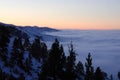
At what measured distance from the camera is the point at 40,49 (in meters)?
106

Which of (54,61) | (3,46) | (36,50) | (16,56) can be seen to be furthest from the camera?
(36,50)

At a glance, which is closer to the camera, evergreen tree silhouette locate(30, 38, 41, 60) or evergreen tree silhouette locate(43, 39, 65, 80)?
evergreen tree silhouette locate(43, 39, 65, 80)

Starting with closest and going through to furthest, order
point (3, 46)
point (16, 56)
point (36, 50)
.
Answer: point (16, 56)
point (3, 46)
point (36, 50)

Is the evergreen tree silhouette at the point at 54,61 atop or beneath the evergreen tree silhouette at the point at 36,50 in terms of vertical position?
atop

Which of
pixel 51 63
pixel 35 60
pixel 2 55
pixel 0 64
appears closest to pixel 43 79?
pixel 51 63

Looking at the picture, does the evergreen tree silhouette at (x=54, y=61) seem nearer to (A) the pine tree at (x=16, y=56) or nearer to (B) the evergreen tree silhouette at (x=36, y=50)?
(A) the pine tree at (x=16, y=56)

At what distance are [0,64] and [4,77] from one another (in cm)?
1204

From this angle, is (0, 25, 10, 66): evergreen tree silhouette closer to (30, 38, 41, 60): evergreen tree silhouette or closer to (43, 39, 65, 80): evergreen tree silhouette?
(30, 38, 41, 60): evergreen tree silhouette

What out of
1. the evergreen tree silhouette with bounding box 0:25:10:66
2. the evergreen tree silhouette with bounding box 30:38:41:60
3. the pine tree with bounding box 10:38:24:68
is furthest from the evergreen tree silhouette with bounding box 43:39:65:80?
the evergreen tree silhouette with bounding box 30:38:41:60

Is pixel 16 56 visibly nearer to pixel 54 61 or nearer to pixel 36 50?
pixel 36 50

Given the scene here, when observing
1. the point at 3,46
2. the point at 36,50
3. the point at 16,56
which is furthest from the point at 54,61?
the point at 36,50

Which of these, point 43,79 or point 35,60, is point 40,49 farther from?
point 43,79

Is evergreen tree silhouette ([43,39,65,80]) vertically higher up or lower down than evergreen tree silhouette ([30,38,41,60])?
higher up

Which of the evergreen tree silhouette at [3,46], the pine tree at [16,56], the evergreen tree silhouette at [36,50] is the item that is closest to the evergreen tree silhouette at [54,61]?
the evergreen tree silhouette at [3,46]
